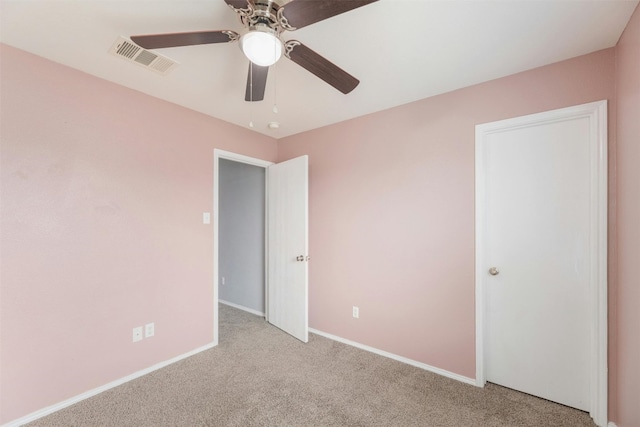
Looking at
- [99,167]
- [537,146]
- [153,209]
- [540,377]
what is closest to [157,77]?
[99,167]

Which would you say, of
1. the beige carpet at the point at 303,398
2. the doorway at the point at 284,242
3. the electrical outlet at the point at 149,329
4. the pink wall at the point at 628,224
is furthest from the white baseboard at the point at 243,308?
the pink wall at the point at 628,224

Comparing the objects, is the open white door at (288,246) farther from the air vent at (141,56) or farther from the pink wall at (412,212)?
the air vent at (141,56)

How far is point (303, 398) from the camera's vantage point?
2.01m

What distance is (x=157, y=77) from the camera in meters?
2.10

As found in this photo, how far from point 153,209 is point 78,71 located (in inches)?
43.8

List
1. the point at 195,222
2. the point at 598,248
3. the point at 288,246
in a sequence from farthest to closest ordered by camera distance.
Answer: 1. the point at 288,246
2. the point at 195,222
3. the point at 598,248

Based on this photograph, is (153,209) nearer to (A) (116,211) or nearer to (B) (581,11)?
(A) (116,211)

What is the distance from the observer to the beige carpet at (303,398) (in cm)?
179

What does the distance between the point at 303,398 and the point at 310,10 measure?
234 cm

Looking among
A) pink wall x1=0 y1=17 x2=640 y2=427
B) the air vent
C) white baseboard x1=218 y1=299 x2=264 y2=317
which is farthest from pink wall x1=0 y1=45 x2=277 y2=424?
white baseboard x1=218 y1=299 x2=264 y2=317

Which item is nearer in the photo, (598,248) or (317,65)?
(317,65)

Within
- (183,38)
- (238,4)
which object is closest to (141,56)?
(183,38)

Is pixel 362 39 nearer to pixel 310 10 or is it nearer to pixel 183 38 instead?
pixel 310 10

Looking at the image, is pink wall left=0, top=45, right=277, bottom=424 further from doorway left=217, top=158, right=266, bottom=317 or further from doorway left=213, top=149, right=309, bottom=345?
doorway left=217, top=158, right=266, bottom=317
